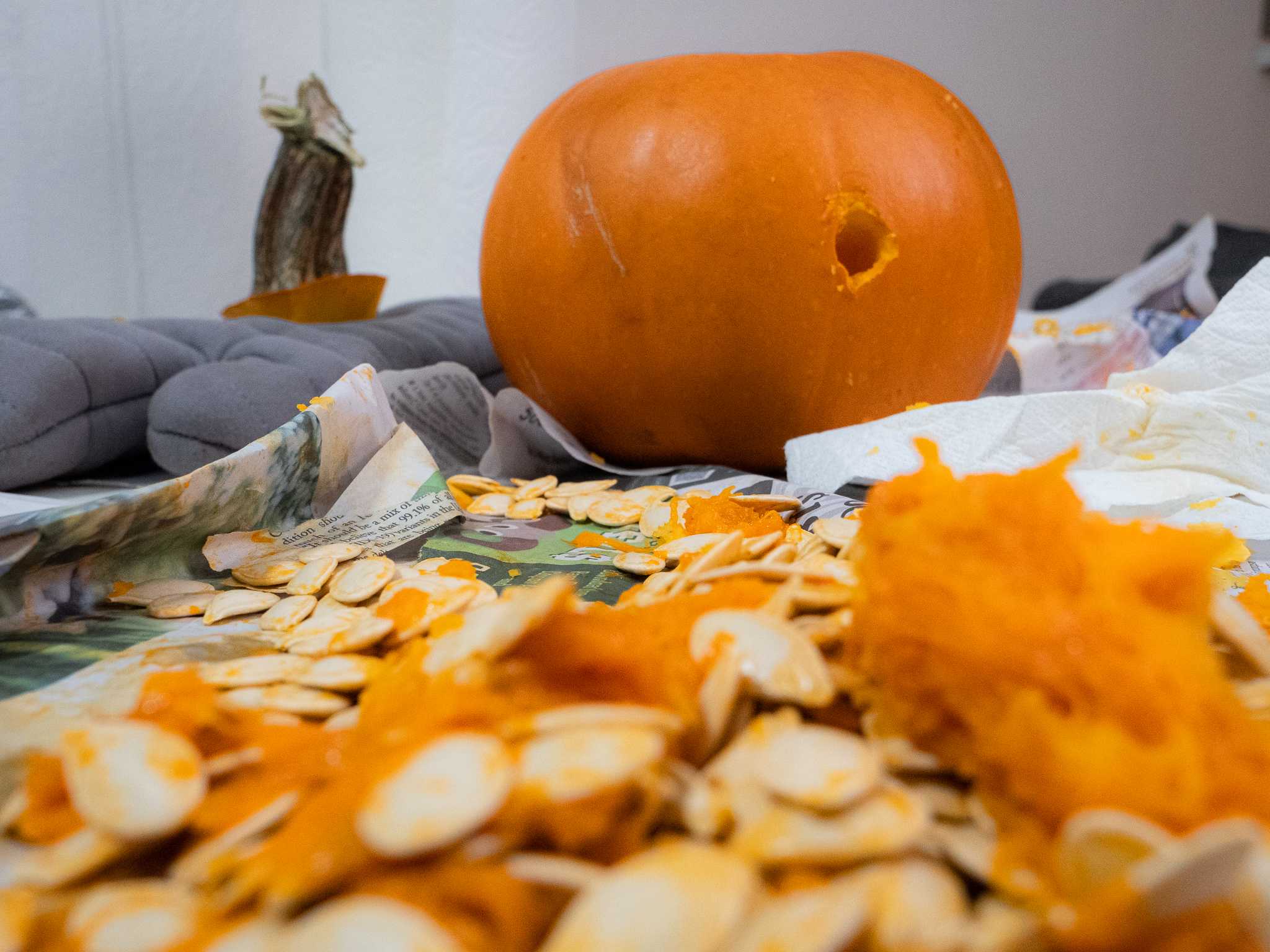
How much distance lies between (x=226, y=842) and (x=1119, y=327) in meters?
1.26

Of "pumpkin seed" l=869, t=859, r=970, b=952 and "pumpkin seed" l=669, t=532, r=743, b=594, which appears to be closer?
"pumpkin seed" l=869, t=859, r=970, b=952

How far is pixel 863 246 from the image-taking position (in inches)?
31.0

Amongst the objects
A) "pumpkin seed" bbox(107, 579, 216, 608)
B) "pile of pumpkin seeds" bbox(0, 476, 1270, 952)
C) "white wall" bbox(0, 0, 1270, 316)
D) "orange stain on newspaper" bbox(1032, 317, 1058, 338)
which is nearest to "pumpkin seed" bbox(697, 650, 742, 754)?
"pile of pumpkin seeds" bbox(0, 476, 1270, 952)

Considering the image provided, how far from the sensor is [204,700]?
0.35 m

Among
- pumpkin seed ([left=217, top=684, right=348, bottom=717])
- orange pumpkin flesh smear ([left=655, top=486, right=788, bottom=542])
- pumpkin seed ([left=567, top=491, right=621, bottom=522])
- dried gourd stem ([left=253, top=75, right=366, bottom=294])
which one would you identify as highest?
dried gourd stem ([left=253, top=75, right=366, bottom=294])

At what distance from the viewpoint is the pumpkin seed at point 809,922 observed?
225mm

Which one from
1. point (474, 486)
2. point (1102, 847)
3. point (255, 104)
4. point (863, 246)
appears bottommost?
point (474, 486)

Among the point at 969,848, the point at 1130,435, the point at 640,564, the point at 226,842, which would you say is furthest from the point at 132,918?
the point at 1130,435

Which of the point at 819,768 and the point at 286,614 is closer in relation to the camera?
the point at 819,768

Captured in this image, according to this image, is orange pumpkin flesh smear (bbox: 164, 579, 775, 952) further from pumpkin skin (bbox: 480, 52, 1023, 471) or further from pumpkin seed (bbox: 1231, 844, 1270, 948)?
pumpkin skin (bbox: 480, 52, 1023, 471)

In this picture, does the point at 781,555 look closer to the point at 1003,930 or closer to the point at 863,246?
the point at 1003,930

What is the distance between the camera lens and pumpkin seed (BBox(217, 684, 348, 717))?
1.20 ft

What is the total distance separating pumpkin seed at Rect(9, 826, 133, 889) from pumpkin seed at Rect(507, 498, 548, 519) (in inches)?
16.8

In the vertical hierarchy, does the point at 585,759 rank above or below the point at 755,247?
below
